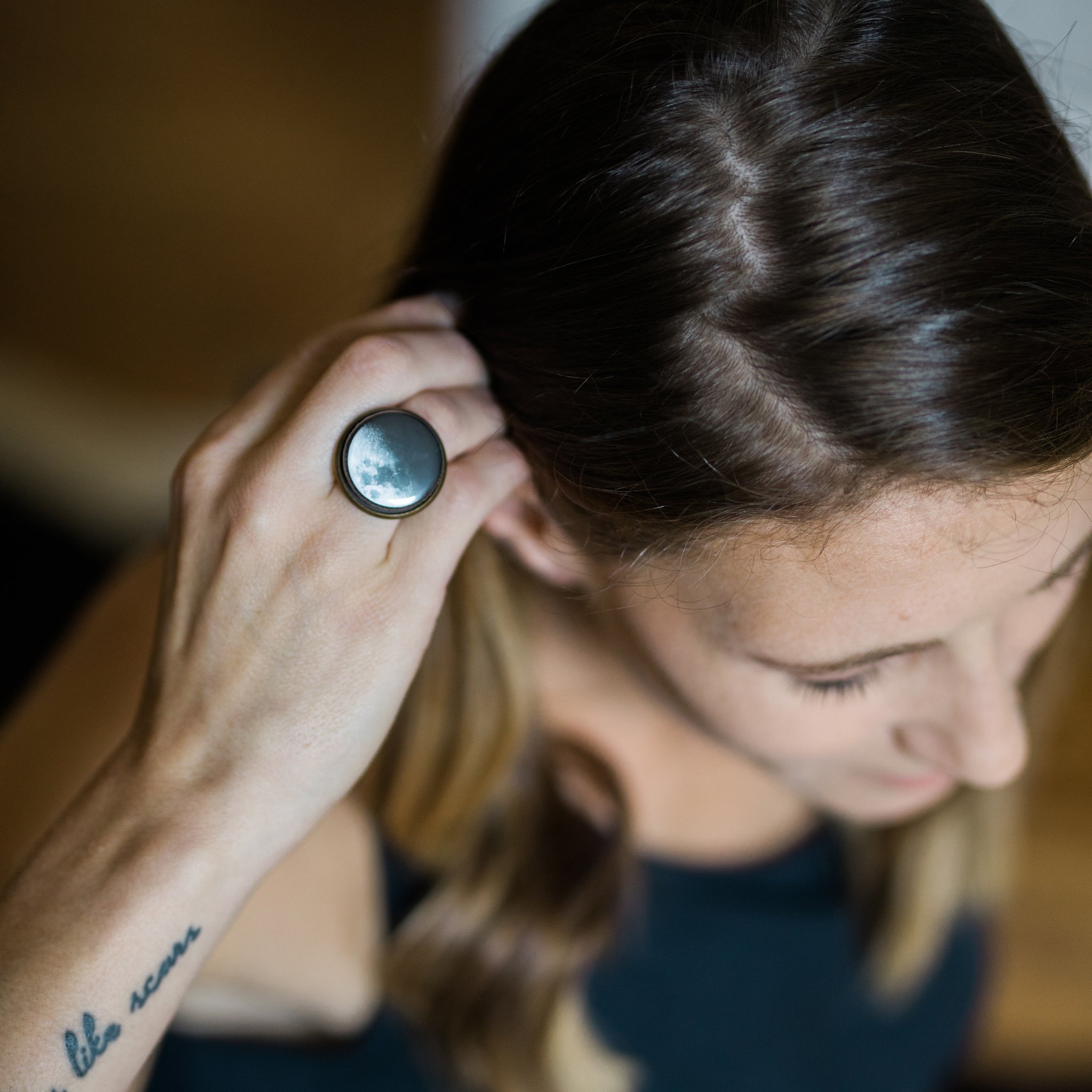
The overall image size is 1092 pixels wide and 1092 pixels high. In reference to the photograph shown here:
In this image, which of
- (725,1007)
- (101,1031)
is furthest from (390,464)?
(725,1007)

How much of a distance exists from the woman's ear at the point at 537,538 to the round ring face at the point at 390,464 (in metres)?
0.12

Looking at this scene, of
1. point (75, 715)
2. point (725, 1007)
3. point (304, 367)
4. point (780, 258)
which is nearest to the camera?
point (780, 258)

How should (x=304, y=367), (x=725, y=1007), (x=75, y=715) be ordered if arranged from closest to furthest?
(x=304, y=367)
(x=75, y=715)
(x=725, y=1007)

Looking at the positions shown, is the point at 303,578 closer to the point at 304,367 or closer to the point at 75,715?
the point at 304,367

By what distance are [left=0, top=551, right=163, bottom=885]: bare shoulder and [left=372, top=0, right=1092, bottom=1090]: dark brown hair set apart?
49cm

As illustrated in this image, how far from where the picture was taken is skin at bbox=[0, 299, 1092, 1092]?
70cm

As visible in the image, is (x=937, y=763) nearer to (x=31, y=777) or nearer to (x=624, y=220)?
(x=624, y=220)

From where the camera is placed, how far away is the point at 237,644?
2.40 ft

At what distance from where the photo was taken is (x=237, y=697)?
735 millimetres

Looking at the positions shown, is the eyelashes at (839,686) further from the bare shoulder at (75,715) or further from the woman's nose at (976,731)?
the bare shoulder at (75,715)

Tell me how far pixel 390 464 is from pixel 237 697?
200 mm

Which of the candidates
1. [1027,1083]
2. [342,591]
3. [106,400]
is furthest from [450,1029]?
[106,400]

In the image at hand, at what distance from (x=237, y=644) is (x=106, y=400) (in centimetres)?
204

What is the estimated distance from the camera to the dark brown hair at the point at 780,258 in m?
0.65
